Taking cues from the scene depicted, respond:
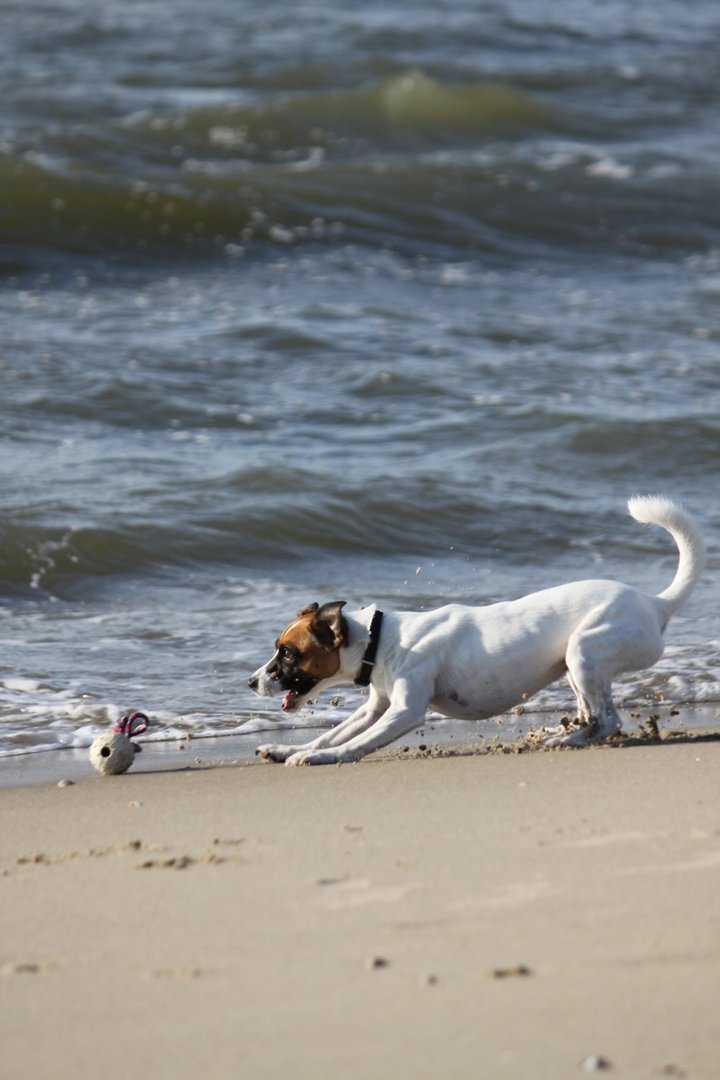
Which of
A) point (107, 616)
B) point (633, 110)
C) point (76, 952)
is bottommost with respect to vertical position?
point (107, 616)

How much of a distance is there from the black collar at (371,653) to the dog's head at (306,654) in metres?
0.09

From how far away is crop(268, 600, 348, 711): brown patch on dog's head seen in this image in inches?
203

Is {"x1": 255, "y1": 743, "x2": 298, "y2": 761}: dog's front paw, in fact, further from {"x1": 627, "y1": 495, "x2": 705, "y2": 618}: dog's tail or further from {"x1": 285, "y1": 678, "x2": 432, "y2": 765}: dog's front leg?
{"x1": 627, "y1": 495, "x2": 705, "y2": 618}: dog's tail

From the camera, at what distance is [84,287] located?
13.0 metres

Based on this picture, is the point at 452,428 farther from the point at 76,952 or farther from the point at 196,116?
the point at 196,116

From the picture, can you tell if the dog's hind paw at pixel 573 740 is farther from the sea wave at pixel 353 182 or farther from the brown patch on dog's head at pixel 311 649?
the sea wave at pixel 353 182

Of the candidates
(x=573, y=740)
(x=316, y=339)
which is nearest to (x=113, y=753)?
(x=573, y=740)

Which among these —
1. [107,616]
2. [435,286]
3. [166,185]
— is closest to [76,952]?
[107,616]

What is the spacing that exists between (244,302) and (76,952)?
1012 centimetres

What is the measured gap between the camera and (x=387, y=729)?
5.09 meters

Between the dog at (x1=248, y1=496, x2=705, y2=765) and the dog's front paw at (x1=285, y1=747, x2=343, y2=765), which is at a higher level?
the dog at (x1=248, y1=496, x2=705, y2=765)

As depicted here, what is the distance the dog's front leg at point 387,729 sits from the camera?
16.6 ft

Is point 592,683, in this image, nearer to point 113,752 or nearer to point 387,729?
point 387,729

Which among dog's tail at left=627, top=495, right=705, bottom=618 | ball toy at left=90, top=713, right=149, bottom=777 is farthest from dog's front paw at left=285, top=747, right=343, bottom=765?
dog's tail at left=627, top=495, right=705, bottom=618
